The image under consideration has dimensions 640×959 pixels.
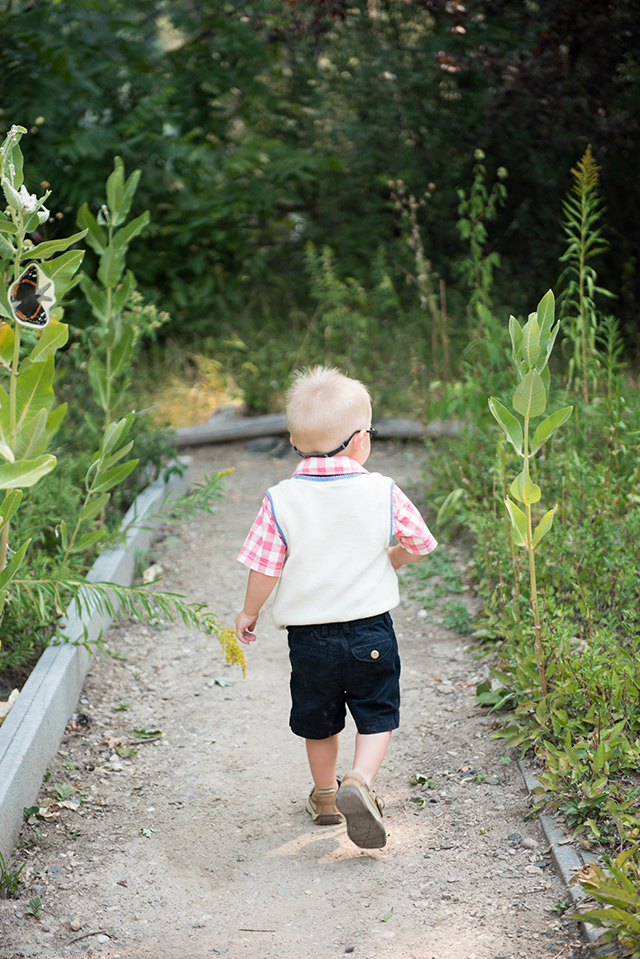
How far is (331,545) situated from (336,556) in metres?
0.03

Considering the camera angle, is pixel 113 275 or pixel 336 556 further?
pixel 113 275

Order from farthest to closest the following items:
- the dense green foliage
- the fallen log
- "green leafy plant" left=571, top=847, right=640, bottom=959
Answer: the fallen log → the dense green foliage → "green leafy plant" left=571, top=847, right=640, bottom=959

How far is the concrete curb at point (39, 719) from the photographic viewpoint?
98.0 inches

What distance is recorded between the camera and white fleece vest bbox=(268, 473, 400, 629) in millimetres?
2426

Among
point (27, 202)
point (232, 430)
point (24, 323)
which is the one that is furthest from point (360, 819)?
point (232, 430)

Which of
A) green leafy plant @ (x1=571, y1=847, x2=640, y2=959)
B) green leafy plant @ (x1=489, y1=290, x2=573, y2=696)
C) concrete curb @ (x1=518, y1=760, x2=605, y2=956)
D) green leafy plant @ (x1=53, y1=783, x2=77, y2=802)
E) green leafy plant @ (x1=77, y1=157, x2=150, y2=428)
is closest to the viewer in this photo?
green leafy plant @ (x1=571, y1=847, x2=640, y2=959)

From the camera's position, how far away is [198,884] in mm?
2402

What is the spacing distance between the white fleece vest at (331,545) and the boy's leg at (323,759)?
0.42 m

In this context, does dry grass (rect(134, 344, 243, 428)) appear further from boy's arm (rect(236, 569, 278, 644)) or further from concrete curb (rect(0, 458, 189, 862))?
boy's arm (rect(236, 569, 278, 644))

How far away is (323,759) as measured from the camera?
2598 millimetres

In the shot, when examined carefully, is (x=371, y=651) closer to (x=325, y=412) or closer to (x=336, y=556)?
(x=336, y=556)

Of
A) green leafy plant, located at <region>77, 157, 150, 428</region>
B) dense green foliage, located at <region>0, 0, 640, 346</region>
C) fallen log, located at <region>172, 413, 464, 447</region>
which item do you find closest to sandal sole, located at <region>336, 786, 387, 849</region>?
green leafy plant, located at <region>77, 157, 150, 428</region>

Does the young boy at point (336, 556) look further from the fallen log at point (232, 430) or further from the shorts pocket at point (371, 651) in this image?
the fallen log at point (232, 430)

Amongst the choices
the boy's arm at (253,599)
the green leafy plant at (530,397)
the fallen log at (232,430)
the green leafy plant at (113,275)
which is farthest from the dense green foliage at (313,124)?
the boy's arm at (253,599)
